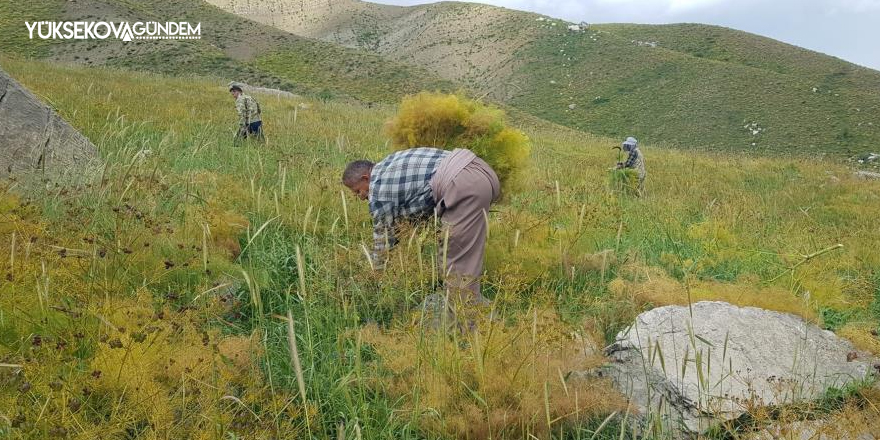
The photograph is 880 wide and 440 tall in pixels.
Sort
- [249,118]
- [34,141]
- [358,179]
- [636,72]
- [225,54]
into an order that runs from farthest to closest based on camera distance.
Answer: [636,72], [225,54], [249,118], [34,141], [358,179]

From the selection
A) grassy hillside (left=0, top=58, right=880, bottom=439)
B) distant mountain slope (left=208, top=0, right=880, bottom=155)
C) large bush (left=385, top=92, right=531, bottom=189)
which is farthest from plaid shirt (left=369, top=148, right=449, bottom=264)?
distant mountain slope (left=208, top=0, right=880, bottom=155)

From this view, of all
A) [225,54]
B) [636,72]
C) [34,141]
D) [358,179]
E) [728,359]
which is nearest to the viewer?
[728,359]

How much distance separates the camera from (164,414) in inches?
78.6

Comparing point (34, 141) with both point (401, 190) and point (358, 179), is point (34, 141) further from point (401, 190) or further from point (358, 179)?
point (401, 190)

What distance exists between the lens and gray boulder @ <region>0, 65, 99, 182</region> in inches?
190

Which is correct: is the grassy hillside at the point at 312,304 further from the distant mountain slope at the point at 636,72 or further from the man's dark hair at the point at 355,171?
the distant mountain slope at the point at 636,72

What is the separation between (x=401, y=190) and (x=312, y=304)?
1253 millimetres

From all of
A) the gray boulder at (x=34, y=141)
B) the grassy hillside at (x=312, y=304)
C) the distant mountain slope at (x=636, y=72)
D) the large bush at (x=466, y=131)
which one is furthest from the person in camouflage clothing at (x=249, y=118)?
Result: the distant mountain slope at (x=636, y=72)

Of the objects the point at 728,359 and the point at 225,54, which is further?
the point at 225,54

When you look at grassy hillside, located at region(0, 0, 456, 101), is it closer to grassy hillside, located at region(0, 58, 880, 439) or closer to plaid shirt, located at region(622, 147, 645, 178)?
plaid shirt, located at region(622, 147, 645, 178)

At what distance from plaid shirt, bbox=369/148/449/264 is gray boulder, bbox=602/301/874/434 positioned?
162cm

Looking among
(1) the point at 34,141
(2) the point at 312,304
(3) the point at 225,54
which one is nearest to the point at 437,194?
(2) the point at 312,304

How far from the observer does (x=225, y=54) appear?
44688 mm

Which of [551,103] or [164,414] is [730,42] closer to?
[551,103]
